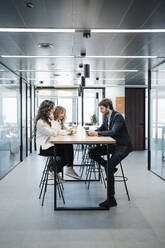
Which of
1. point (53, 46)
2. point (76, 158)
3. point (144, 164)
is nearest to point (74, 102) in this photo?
point (76, 158)

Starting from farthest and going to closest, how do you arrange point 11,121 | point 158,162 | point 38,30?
1. point 11,121
2. point 158,162
3. point 38,30

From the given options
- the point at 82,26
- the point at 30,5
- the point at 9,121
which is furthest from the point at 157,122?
the point at 30,5

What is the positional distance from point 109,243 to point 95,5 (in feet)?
8.24

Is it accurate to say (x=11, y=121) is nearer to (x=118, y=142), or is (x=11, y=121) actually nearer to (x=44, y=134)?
(x=44, y=134)

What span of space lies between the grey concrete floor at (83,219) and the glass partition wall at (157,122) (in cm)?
71

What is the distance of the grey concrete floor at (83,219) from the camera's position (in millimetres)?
2729

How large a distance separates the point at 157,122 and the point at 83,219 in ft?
10.7

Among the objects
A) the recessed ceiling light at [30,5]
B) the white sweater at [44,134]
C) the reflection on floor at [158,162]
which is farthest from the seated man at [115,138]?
the reflection on floor at [158,162]

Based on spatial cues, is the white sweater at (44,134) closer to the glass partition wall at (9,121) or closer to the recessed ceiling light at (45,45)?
the recessed ceiling light at (45,45)

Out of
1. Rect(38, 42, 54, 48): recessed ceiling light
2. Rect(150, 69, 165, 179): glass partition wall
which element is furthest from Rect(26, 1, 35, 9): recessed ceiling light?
Rect(150, 69, 165, 179): glass partition wall

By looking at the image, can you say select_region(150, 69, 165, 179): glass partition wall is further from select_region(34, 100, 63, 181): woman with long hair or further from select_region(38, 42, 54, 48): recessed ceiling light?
select_region(34, 100, 63, 181): woman with long hair

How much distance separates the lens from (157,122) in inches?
231

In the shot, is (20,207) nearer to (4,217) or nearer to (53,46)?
(4,217)

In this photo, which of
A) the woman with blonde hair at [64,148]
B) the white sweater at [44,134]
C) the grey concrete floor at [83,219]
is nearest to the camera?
the grey concrete floor at [83,219]
